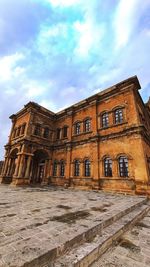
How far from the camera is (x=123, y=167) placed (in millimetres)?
10578

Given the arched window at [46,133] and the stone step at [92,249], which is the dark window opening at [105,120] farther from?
the stone step at [92,249]

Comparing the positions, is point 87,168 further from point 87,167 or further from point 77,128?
point 77,128

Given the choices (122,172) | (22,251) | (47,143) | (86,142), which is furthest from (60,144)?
(22,251)

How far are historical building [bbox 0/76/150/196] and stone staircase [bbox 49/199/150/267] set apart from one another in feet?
21.0

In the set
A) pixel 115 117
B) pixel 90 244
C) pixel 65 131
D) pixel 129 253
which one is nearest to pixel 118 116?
pixel 115 117

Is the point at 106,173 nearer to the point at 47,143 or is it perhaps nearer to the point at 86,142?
the point at 86,142

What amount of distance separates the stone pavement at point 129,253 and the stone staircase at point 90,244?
13 cm

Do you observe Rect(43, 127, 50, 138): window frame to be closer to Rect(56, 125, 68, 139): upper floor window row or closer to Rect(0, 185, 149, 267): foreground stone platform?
Rect(56, 125, 68, 139): upper floor window row

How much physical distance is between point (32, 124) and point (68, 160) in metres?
6.23

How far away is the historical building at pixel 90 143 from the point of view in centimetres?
1035

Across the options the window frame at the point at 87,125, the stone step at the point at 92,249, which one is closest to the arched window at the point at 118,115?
the window frame at the point at 87,125

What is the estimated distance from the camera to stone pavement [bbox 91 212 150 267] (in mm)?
2429

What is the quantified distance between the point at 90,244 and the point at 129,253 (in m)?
0.84

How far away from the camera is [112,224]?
3916mm
